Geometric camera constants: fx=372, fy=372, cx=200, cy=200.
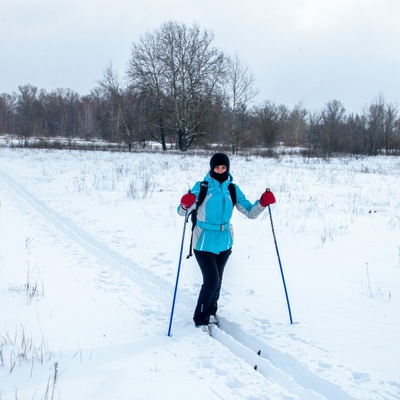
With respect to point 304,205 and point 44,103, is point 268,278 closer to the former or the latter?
point 304,205

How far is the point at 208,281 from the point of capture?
4.23 meters

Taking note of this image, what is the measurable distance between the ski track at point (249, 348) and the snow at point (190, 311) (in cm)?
1

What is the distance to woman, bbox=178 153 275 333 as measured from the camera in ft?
13.6

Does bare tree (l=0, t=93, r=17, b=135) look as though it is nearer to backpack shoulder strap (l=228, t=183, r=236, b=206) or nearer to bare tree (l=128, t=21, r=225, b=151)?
bare tree (l=128, t=21, r=225, b=151)

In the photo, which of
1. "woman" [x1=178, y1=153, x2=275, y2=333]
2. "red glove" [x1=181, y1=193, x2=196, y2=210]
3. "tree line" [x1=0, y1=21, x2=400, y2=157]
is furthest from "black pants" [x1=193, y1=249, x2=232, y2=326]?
"tree line" [x1=0, y1=21, x2=400, y2=157]

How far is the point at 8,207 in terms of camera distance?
1052cm

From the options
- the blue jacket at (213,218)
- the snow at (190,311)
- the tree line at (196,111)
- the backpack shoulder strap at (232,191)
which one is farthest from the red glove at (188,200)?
the tree line at (196,111)

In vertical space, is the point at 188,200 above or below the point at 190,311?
above

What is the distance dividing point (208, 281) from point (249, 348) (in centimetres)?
83

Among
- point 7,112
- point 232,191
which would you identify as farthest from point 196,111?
point 7,112

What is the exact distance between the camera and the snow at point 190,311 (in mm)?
3227

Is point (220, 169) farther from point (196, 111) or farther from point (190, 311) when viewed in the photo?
point (196, 111)

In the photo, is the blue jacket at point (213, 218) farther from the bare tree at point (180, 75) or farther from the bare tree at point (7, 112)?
the bare tree at point (7, 112)

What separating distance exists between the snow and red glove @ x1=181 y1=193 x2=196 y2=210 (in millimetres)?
1426
